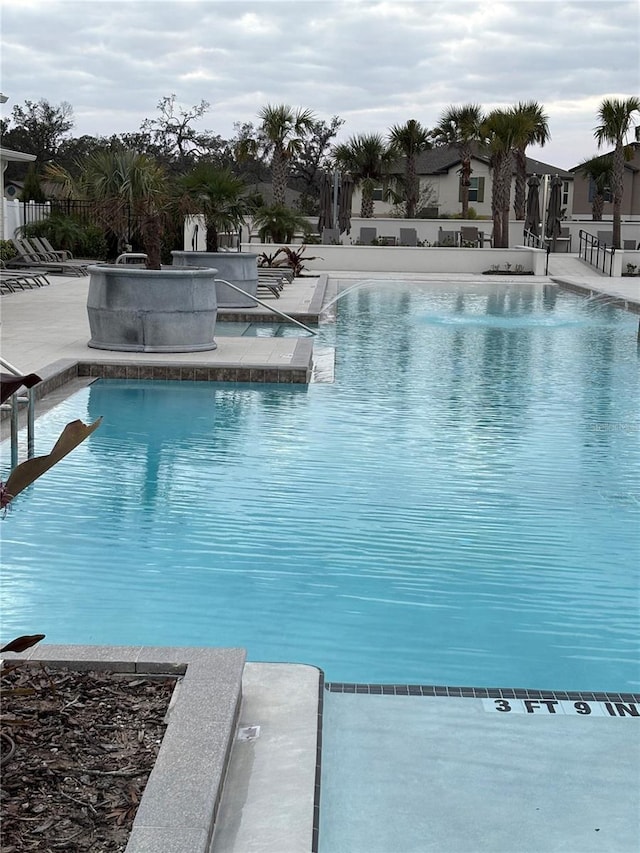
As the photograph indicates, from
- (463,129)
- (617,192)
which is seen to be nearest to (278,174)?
(463,129)

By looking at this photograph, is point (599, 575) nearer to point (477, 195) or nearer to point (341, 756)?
point (341, 756)

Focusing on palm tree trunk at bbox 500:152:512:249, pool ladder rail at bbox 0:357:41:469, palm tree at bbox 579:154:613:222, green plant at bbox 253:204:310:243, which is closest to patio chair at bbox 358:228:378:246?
palm tree trunk at bbox 500:152:512:249

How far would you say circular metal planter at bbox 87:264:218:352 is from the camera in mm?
11383

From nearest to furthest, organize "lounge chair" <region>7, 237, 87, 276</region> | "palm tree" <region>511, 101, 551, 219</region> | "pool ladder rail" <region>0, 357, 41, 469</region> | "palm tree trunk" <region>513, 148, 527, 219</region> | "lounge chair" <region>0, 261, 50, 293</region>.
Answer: "pool ladder rail" <region>0, 357, 41, 469</region>, "lounge chair" <region>0, 261, 50, 293</region>, "lounge chair" <region>7, 237, 87, 276</region>, "palm tree" <region>511, 101, 551, 219</region>, "palm tree trunk" <region>513, 148, 527, 219</region>

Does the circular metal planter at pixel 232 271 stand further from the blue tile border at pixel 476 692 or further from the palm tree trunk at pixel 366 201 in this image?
the palm tree trunk at pixel 366 201

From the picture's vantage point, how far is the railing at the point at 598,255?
3159cm

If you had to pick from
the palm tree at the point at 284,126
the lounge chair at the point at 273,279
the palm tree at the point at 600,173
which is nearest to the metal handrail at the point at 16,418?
the lounge chair at the point at 273,279

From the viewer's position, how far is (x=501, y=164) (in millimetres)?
36938

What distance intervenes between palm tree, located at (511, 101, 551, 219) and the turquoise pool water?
2948 centimetres

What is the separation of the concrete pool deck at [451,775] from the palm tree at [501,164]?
1316 inches

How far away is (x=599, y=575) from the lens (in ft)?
18.1

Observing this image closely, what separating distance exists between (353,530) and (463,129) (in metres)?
43.0

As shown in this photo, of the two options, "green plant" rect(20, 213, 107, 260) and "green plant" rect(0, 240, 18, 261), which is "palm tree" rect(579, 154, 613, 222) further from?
"green plant" rect(0, 240, 18, 261)

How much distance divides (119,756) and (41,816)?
1.10 feet
